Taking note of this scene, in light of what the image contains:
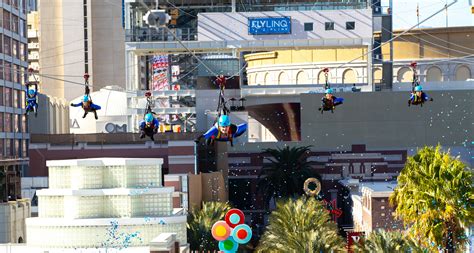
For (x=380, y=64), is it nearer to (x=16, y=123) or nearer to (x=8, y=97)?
(x=16, y=123)

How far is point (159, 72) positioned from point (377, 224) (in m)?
86.1

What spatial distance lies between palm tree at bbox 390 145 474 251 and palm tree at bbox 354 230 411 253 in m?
3.01

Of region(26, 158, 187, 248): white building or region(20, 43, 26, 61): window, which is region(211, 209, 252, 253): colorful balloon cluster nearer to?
region(26, 158, 187, 248): white building

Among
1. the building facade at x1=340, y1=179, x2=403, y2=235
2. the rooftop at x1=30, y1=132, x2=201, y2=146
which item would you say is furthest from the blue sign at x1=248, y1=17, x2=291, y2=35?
the building facade at x1=340, y1=179, x2=403, y2=235

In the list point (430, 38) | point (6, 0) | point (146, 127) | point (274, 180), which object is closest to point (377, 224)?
point (146, 127)

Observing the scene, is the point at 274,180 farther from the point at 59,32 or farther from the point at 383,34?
the point at 59,32

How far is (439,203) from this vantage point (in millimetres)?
57969

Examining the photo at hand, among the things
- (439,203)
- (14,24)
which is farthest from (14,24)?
(439,203)

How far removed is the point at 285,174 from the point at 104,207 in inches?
2104

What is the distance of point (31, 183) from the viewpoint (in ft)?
311

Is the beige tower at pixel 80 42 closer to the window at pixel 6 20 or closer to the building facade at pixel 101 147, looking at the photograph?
the window at pixel 6 20

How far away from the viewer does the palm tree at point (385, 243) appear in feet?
168

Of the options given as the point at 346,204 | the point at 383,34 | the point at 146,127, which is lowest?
the point at 346,204

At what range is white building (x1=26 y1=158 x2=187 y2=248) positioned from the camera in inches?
2354
